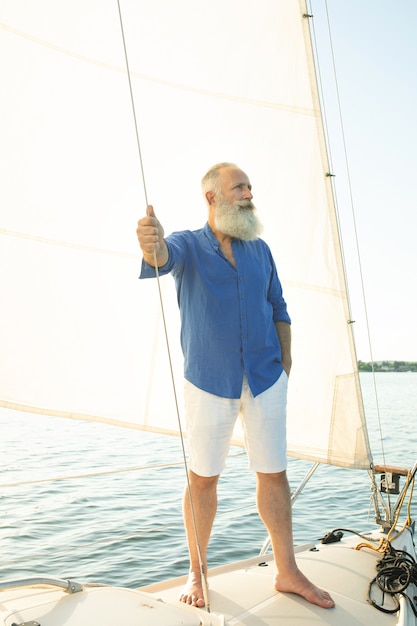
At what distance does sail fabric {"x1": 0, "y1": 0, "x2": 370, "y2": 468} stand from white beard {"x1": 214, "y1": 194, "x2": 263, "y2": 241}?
0.40 metres

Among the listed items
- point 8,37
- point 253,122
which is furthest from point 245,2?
point 8,37

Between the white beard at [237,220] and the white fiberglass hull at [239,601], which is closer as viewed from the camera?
the white fiberglass hull at [239,601]

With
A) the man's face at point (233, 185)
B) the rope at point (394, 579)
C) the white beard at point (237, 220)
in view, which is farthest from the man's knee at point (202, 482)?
the man's face at point (233, 185)

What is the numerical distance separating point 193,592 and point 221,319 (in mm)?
977

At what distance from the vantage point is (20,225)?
8.32 feet

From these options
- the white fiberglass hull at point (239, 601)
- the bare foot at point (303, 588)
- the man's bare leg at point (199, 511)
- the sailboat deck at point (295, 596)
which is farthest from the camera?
the man's bare leg at point (199, 511)

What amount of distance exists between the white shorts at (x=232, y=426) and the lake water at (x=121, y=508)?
1.84ft

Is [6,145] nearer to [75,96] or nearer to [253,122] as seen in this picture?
[75,96]

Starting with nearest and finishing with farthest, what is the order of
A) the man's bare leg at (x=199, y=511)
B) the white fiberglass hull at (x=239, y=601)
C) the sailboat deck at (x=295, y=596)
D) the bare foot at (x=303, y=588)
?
the white fiberglass hull at (x=239, y=601), the sailboat deck at (x=295, y=596), the bare foot at (x=303, y=588), the man's bare leg at (x=199, y=511)

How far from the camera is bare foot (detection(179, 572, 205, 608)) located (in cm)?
235

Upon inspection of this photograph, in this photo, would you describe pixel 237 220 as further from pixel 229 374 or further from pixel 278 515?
pixel 278 515

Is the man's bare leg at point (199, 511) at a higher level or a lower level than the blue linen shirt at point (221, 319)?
lower

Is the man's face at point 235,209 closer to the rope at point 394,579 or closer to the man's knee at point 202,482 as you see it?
the man's knee at point 202,482

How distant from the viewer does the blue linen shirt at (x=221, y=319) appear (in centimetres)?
251
